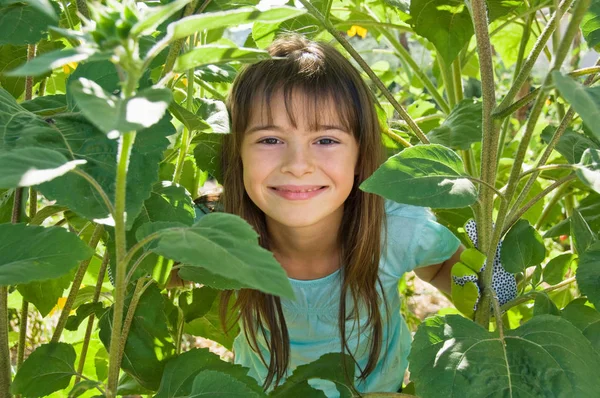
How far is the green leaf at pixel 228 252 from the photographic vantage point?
490 mm

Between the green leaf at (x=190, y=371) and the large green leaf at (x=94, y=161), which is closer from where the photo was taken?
the large green leaf at (x=94, y=161)

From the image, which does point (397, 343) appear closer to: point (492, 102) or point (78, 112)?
point (492, 102)

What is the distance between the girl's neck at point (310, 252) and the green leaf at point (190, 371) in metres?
0.41

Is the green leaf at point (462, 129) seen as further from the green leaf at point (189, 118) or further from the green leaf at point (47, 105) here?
the green leaf at point (47, 105)

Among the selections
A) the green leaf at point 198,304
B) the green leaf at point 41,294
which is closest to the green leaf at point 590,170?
the green leaf at point 198,304

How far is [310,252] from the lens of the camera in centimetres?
125

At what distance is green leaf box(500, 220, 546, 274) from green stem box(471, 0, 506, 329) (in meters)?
0.08

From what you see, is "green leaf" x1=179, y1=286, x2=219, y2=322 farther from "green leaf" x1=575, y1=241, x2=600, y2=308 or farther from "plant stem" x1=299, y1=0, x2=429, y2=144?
"green leaf" x1=575, y1=241, x2=600, y2=308

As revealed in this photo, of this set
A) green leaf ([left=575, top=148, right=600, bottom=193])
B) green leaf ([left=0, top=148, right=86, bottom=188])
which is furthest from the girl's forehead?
green leaf ([left=0, top=148, right=86, bottom=188])

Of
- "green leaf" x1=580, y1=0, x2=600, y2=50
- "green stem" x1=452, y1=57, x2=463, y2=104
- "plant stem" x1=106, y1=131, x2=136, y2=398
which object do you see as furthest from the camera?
"green stem" x1=452, y1=57, x2=463, y2=104

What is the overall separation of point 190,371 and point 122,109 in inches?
17.7

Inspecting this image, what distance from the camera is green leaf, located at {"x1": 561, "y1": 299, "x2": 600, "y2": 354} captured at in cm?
87

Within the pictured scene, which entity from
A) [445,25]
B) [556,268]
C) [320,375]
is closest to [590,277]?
[556,268]

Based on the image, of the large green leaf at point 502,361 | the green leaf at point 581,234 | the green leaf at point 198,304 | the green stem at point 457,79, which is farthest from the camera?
the green stem at point 457,79
